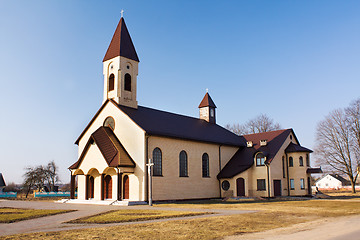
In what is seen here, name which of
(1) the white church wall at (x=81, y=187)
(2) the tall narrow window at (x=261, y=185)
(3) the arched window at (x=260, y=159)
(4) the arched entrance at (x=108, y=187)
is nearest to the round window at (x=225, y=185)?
(2) the tall narrow window at (x=261, y=185)

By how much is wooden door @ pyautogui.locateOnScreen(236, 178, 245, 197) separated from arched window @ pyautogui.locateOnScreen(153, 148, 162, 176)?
420 inches

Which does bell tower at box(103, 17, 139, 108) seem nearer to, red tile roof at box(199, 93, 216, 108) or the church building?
the church building

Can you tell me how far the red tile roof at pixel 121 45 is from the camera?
36.1m

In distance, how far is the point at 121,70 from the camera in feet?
116

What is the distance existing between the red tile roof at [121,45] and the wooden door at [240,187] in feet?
57.5

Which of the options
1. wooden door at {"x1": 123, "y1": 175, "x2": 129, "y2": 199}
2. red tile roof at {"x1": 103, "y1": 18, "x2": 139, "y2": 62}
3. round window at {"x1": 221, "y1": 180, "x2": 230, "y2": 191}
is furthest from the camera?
round window at {"x1": 221, "y1": 180, "x2": 230, "y2": 191}

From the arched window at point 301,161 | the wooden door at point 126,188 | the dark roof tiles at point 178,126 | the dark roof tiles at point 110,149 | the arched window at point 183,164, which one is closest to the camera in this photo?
the dark roof tiles at point 110,149

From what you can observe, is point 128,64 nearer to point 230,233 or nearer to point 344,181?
point 230,233

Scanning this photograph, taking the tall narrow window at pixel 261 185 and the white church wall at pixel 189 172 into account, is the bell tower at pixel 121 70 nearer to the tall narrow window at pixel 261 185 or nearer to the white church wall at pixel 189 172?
the white church wall at pixel 189 172

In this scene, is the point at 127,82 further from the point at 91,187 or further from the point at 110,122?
the point at 91,187

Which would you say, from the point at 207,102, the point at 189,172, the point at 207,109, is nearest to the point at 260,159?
the point at 189,172

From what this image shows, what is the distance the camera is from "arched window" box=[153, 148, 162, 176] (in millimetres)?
31750

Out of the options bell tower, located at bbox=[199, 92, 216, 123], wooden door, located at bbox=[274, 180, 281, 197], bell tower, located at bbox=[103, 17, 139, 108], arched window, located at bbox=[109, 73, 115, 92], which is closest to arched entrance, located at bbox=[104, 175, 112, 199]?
bell tower, located at bbox=[103, 17, 139, 108]

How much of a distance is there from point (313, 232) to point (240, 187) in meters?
26.3
